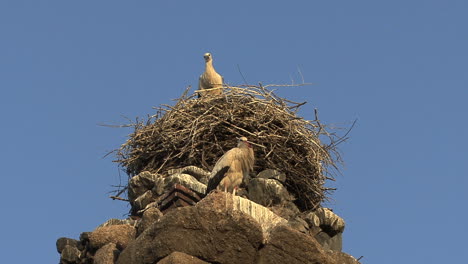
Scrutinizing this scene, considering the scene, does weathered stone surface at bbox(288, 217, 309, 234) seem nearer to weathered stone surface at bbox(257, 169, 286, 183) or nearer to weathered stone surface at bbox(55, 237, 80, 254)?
weathered stone surface at bbox(257, 169, 286, 183)

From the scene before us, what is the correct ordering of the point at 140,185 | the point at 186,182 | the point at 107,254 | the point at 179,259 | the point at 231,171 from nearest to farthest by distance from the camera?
the point at 179,259 → the point at 107,254 → the point at 231,171 → the point at 186,182 → the point at 140,185

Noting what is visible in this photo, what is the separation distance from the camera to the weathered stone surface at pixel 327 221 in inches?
598

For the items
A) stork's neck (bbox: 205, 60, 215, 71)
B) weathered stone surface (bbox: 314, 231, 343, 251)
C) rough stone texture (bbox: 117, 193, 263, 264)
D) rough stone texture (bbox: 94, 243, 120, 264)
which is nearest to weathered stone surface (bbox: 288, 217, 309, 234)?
weathered stone surface (bbox: 314, 231, 343, 251)

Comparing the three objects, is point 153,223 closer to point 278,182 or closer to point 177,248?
point 177,248

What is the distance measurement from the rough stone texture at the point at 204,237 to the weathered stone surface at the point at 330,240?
2.75 m

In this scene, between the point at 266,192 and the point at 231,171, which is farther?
the point at 266,192

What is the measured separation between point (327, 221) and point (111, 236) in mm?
3088

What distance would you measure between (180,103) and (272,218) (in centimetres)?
544

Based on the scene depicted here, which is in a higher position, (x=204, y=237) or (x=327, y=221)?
(x=327, y=221)

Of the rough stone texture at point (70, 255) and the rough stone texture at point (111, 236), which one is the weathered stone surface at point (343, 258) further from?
the rough stone texture at point (70, 255)

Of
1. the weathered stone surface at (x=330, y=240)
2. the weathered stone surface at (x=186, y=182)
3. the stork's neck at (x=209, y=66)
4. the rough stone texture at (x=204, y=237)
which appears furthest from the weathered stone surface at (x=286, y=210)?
the stork's neck at (x=209, y=66)

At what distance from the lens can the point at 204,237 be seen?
12.2 meters

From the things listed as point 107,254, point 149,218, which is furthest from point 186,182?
point 107,254

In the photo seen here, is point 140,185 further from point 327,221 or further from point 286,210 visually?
point 327,221
